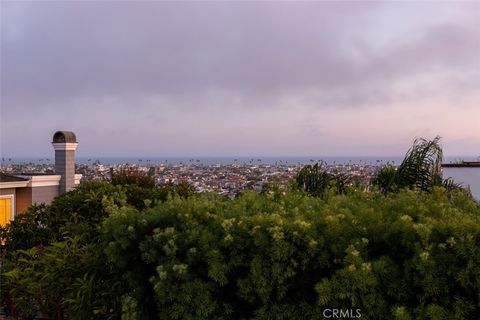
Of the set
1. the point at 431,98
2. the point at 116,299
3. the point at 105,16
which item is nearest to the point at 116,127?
the point at 105,16

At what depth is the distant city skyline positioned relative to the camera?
12078mm

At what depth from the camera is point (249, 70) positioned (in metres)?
17.4

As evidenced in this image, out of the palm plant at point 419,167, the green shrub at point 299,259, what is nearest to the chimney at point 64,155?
the palm plant at point 419,167

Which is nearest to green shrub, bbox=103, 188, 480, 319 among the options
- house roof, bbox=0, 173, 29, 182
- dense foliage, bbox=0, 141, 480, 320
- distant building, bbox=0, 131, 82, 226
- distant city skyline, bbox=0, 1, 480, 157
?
dense foliage, bbox=0, 141, 480, 320

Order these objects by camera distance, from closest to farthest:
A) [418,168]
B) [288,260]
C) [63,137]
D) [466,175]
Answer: [288,260]
[418,168]
[466,175]
[63,137]

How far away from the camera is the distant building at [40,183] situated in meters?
13.7

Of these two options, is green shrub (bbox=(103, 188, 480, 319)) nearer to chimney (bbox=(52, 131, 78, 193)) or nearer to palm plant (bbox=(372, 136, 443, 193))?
palm plant (bbox=(372, 136, 443, 193))

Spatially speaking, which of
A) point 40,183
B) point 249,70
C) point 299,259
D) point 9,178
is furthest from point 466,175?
point 9,178

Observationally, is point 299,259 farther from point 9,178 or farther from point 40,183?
point 40,183

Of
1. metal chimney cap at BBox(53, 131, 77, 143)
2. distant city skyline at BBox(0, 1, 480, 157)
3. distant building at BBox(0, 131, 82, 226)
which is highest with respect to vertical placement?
distant city skyline at BBox(0, 1, 480, 157)

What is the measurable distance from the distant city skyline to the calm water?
1547 mm

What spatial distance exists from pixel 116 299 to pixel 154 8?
31.4 feet

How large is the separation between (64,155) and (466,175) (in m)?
10.7

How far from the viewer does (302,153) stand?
29.6m
